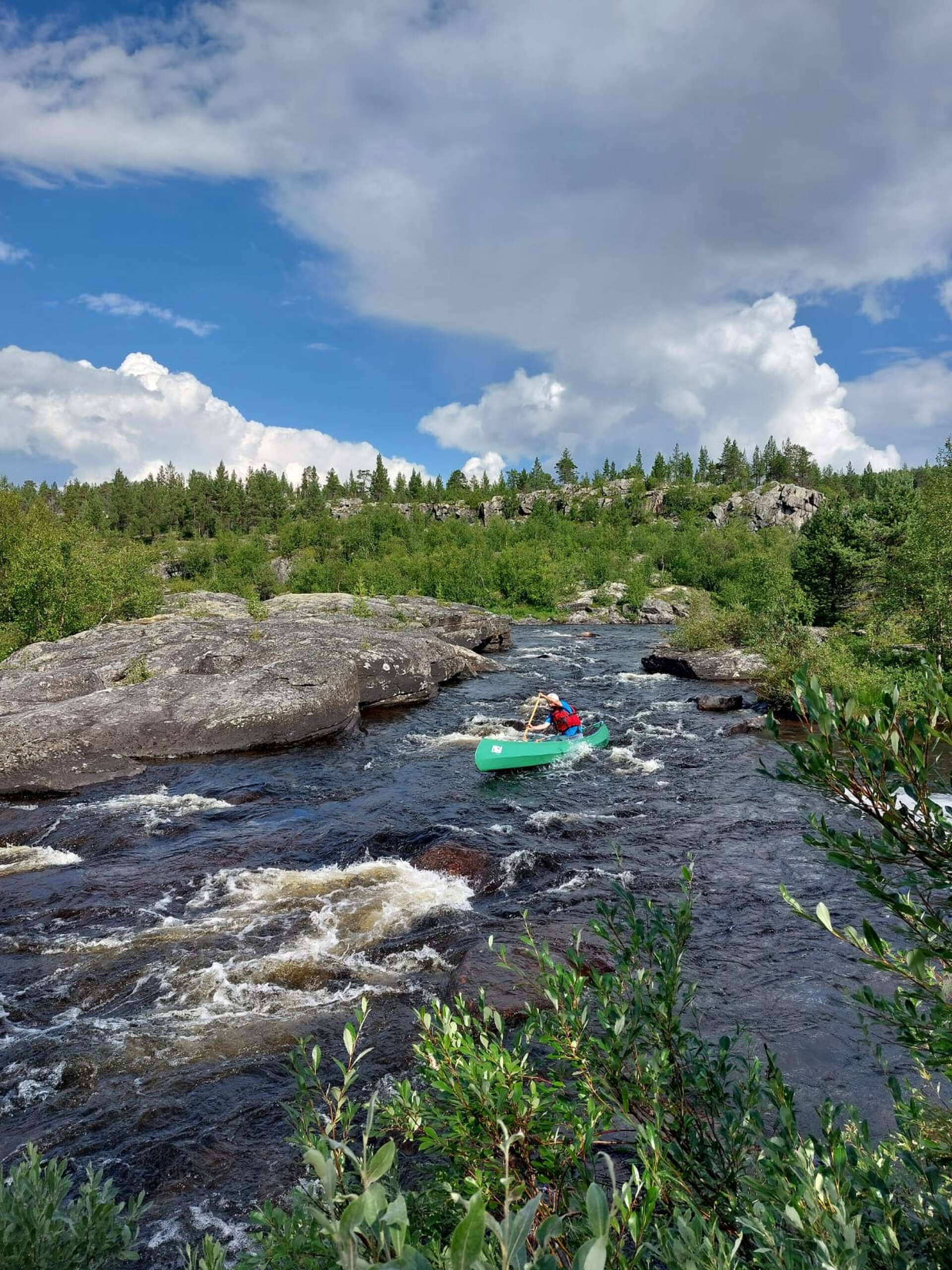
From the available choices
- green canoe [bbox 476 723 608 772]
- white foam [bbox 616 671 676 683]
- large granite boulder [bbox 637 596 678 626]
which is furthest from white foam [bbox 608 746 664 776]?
large granite boulder [bbox 637 596 678 626]

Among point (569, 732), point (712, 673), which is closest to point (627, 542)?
point (712, 673)

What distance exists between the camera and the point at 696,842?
1357 centimetres

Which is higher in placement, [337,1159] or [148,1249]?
[337,1159]

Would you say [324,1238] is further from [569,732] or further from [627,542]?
[627,542]

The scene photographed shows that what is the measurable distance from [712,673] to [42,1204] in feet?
106

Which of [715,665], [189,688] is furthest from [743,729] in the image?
[189,688]

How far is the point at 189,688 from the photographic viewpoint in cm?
2186

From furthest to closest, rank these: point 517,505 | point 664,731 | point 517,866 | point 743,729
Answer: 1. point 517,505
2. point 664,731
3. point 743,729
4. point 517,866

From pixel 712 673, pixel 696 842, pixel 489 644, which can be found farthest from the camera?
pixel 489 644

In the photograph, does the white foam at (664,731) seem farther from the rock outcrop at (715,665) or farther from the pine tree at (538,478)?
the pine tree at (538,478)

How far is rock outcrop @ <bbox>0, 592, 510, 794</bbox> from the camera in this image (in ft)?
59.3

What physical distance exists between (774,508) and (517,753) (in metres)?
126

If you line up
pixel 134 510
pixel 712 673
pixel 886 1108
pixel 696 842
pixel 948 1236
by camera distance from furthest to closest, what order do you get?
1. pixel 134 510
2. pixel 712 673
3. pixel 696 842
4. pixel 886 1108
5. pixel 948 1236

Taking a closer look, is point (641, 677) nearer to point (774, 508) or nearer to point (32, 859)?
point (32, 859)
